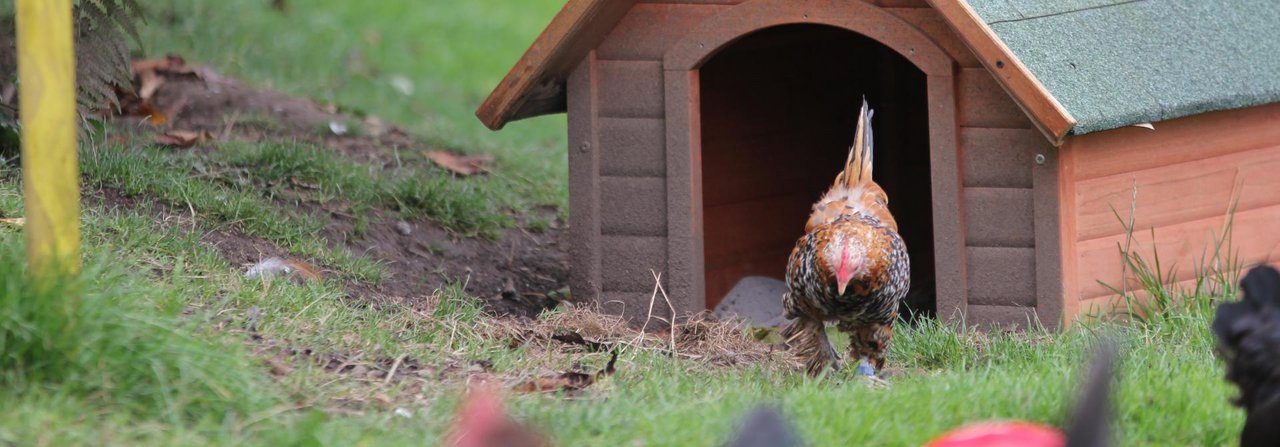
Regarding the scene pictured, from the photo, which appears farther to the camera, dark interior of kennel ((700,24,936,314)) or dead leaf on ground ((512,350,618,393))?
dark interior of kennel ((700,24,936,314))

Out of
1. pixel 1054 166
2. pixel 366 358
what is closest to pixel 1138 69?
pixel 1054 166

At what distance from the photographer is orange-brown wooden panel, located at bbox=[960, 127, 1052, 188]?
5.32 meters

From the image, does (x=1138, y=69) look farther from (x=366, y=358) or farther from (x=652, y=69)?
(x=366, y=358)

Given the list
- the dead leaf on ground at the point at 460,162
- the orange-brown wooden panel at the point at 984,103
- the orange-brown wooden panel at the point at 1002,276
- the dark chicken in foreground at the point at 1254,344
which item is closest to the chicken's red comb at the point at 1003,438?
the dark chicken in foreground at the point at 1254,344

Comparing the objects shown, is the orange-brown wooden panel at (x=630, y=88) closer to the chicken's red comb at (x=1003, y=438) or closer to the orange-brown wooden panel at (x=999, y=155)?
the orange-brown wooden panel at (x=999, y=155)

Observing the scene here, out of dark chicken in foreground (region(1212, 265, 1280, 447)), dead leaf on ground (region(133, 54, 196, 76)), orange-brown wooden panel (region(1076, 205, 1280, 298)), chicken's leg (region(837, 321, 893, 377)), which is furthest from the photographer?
dead leaf on ground (region(133, 54, 196, 76))

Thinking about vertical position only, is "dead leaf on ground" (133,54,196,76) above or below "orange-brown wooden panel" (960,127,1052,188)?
above

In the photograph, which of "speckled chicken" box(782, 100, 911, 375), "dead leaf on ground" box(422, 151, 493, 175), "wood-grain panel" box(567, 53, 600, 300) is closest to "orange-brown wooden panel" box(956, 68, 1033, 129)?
"speckled chicken" box(782, 100, 911, 375)

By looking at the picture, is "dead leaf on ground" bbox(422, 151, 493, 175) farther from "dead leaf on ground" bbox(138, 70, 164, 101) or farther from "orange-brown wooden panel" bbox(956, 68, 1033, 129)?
"orange-brown wooden panel" bbox(956, 68, 1033, 129)

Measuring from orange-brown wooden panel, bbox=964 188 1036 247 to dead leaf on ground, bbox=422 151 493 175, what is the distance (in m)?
3.28

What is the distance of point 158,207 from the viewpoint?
18.2ft

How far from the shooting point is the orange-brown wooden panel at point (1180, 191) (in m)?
5.38

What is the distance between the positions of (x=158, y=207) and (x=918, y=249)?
4.45m

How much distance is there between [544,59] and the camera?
5648mm
